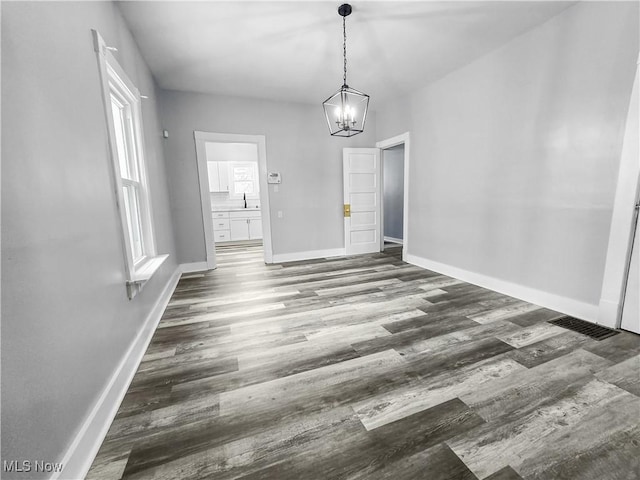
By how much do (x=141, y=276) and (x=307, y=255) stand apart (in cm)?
327

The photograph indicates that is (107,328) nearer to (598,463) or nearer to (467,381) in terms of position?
(467,381)

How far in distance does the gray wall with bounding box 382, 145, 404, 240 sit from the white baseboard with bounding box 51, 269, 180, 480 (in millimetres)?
5719

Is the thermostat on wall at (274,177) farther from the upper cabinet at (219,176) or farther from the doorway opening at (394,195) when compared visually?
the upper cabinet at (219,176)

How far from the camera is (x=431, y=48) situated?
304 centimetres

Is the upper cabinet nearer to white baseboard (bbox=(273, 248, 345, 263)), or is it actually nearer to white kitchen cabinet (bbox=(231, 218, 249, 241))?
white kitchen cabinet (bbox=(231, 218, 249, 241))

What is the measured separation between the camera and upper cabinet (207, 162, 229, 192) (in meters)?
7.34

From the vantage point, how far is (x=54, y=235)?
44.4 inches

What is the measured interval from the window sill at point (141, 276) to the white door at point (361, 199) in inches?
138

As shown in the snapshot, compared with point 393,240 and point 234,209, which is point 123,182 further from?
point 393,240

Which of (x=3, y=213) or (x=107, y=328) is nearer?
(x=3, y=213)

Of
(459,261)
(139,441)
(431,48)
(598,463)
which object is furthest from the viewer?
(459,261)

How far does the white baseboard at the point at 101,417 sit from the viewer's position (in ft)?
3.62

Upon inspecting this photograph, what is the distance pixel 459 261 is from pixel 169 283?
386cm

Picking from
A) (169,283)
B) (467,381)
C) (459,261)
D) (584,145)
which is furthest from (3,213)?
(459,261)
